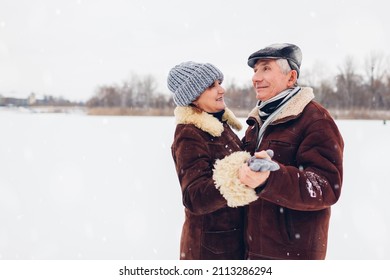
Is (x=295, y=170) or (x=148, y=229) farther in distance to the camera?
(x=148, y=229)

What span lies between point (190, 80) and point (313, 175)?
83 cm

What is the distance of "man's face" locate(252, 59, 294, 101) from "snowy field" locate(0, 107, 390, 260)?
2912 mm

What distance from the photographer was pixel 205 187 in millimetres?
2035

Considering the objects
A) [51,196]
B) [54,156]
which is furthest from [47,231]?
[54,156]

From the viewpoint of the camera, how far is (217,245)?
2369 millimetres

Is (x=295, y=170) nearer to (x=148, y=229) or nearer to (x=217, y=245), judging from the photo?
(x=217, y=245)

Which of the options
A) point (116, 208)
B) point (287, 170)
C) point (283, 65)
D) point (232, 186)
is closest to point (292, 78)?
point (283, 65)

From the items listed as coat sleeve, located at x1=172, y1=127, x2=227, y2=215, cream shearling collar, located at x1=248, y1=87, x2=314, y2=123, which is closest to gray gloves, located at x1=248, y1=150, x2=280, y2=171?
coat sleeve, located at x1=172, y1=127, x2=227, y2=215

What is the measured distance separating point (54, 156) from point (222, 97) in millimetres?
12219

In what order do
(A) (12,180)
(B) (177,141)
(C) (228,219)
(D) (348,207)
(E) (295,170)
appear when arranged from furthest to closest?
(A) (12,180) < (D) (348,207) < (C) (228,219) < (B) (177,141) < (E) (295,170)

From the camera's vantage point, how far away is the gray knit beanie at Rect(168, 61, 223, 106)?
2.31 metres

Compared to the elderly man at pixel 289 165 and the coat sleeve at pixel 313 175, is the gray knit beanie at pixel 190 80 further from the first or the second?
the coat sleeve at pixel 313 175

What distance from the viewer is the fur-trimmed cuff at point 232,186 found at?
6.47 feet

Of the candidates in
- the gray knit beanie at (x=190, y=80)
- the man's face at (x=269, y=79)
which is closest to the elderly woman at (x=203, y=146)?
the gray knit beanie at (x=190, y=80)
